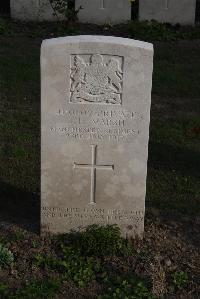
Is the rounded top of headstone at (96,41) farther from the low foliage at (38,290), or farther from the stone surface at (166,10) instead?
the stone surface at (166,10)

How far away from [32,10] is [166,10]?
2.55 metres

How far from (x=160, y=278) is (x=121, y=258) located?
0.44 metres

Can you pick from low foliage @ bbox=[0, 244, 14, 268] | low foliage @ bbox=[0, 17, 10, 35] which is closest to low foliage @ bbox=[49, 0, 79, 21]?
low foliage @ bbox=[0, 17, 10, 35]

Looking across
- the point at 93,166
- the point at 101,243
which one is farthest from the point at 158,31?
the point at 101,243

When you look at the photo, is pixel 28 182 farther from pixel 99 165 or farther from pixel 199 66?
pixel 199 66

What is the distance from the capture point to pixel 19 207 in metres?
6.40

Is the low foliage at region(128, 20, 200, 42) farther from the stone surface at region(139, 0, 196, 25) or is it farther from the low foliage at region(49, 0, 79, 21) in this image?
the low foliage at region(49, 0, 79, 21)

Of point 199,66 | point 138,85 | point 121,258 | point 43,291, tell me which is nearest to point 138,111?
point 138,85

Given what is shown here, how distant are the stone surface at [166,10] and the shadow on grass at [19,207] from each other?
6.76 metres

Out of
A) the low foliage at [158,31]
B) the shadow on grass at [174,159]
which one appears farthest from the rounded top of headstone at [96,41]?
the low foliage at [158,31]

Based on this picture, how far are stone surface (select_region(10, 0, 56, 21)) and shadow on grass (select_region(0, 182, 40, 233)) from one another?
6465mm

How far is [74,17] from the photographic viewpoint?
12.2m

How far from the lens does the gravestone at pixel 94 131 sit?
17.5 ft

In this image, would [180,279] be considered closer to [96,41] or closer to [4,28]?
[96,41]
